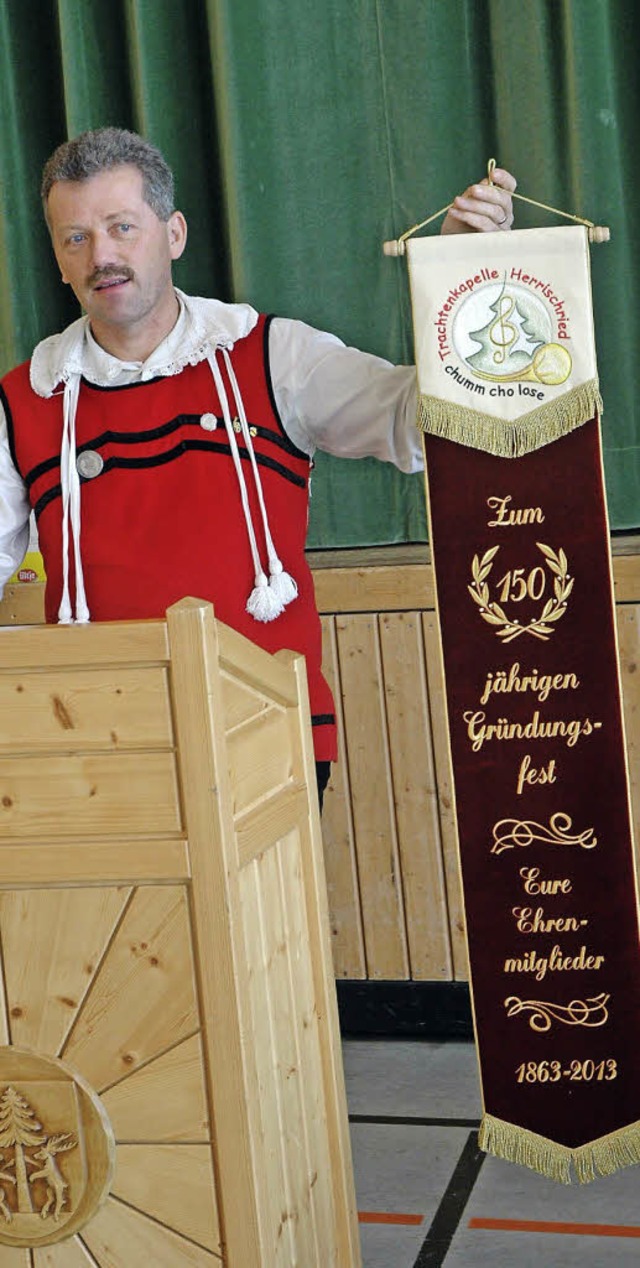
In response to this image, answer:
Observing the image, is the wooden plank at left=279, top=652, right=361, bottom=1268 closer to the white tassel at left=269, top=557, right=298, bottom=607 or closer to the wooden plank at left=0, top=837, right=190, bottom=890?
the white tassel at left=269, top=557, right=298, bottom=607

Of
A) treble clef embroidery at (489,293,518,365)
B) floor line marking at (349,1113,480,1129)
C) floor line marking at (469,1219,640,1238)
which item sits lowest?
floor line marking at (349,1113,480,1129)

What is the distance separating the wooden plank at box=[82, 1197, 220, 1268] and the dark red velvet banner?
84 cm

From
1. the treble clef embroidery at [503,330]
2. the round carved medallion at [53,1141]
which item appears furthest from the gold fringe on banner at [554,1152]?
the treble clef embroidery at [503,330]

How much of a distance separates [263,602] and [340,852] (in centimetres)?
126

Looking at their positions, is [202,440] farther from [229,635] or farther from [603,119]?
[603,119]

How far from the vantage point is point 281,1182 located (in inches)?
73.5

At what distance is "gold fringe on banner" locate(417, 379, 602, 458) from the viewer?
2.34 m

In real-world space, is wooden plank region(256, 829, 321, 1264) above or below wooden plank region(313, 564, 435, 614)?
below

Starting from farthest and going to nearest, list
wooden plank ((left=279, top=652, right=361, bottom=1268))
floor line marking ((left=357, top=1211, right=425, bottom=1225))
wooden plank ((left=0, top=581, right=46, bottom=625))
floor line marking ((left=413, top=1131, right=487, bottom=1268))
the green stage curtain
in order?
wooden plank ((left=0, top=581, right=46, bottom=625))
the green stage curtain
floor line marking ((left=357, top=1211, right=425, bottom=1225))
floor line marking ((left=413, top=1131, right=487, bottom=1268))
wooden plank ((left=279, top=652, right=361, bottom=1268))

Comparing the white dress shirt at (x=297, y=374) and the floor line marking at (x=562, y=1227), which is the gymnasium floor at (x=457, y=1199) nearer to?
the floor line marking at (x=562, y=1227)

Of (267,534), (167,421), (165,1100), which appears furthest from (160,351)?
(165,1100)

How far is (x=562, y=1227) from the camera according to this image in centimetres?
246

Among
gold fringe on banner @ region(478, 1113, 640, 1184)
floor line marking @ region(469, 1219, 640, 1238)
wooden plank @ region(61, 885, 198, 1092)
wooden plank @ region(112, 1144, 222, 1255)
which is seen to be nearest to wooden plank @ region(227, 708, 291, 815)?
wooden plank @ region(61, 885, 198, 1092)

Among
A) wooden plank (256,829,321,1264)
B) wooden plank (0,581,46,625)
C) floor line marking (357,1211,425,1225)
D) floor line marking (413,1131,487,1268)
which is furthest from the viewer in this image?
wooden plank (0,581,46,625)
